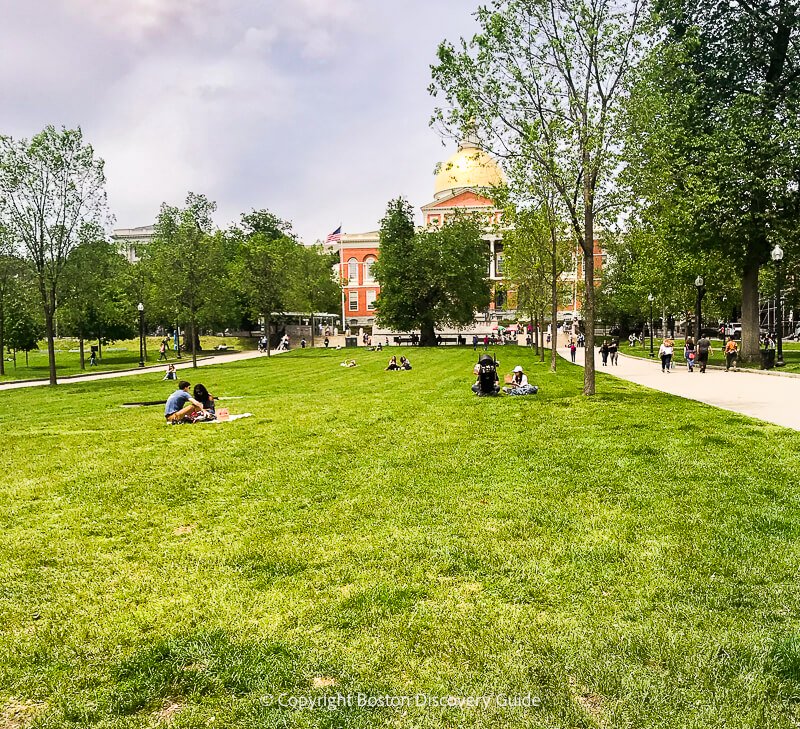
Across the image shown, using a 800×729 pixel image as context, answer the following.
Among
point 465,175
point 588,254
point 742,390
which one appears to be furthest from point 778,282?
point 465,175

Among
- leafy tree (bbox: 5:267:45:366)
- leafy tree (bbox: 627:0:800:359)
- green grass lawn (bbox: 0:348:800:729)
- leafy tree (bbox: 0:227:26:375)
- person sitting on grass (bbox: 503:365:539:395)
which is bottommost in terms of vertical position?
green grass lawn (bbox: 0:348:800:729)

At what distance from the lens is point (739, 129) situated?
25.5m

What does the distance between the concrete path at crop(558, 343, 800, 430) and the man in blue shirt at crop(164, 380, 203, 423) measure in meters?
11.6

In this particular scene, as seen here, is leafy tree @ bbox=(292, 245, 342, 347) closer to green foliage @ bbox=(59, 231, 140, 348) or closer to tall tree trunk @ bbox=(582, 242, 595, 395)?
green foliage @ bbox=(59, 231, 140, 348)

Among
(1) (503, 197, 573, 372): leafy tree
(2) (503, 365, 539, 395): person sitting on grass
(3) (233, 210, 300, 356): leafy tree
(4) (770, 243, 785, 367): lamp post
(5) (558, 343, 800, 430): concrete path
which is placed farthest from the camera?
(3) (233, 210, 300, 356): leafy tree

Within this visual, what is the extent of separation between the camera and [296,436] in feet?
37.7

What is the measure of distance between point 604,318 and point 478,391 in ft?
229

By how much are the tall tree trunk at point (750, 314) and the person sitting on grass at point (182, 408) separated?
25.9m

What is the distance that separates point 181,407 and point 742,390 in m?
15.7

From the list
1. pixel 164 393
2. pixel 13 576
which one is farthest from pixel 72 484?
pixel 164 393

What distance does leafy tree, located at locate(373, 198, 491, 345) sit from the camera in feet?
204

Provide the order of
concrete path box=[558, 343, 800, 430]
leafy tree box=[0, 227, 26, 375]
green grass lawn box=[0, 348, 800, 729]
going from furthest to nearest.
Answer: leafy tree box=[0, 227, 26, 375], concrete path box=[558, 343, 800, 430], green grass lawn box=[0, 348, 800, 729]

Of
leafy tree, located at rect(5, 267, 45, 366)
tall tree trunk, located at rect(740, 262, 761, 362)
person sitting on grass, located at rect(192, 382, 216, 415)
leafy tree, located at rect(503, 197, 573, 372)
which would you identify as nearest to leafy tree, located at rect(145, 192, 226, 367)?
leafy tree, located at rect(5, 267, 45, 366)

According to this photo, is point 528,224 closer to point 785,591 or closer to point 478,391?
point 478,391
